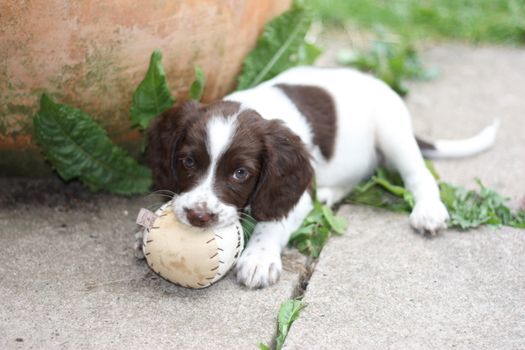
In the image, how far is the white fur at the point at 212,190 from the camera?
3.65 metres

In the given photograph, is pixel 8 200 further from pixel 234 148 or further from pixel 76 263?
pixel 234 148

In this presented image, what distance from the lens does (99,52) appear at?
4.23 m

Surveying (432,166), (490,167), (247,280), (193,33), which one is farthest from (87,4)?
(490,167)

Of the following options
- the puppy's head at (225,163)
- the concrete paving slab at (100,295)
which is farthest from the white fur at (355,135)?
the concrete paving slab at (100,295)

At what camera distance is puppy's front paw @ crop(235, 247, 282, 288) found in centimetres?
378

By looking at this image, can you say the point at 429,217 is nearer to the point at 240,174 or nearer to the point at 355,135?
the point at 355,135

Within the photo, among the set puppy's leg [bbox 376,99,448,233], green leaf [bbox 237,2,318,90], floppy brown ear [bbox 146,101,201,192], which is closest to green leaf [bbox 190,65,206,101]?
floppy brown ear [bbox 146,101,201,192]

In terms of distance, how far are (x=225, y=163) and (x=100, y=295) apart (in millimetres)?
885

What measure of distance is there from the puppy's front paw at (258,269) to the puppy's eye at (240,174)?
395 mm

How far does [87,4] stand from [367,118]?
1.91 meters

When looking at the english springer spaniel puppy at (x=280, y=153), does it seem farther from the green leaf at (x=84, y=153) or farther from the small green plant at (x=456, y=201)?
the green leaf at (x=84, y=153)

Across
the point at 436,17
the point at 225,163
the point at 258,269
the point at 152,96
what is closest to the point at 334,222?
the point at 258,269

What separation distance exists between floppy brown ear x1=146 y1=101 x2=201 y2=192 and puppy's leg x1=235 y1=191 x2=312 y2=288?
1.74 ft

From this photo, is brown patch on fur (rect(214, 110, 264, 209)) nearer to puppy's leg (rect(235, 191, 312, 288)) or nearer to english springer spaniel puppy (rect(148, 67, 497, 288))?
english springer spaniel puppy (rect(148, 67, 497, 288))
